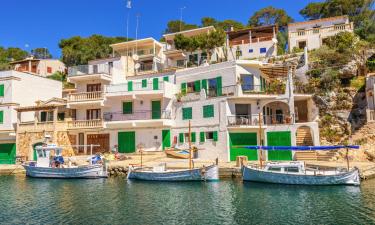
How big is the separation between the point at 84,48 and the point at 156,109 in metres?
36.6

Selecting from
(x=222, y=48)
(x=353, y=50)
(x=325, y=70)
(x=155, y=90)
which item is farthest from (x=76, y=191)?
(x=222, y=48)

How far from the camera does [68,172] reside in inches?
1182

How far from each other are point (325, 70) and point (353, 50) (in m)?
4.92

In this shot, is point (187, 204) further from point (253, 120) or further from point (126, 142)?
point (126, 142)

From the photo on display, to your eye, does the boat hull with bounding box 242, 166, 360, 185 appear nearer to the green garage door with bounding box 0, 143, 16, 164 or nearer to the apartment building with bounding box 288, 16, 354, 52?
the apartment building with bounding box 288, 16, 354, 52

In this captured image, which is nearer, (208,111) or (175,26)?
(208,111)

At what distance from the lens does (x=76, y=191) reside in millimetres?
23359

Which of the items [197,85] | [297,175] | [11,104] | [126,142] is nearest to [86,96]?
[126,142]

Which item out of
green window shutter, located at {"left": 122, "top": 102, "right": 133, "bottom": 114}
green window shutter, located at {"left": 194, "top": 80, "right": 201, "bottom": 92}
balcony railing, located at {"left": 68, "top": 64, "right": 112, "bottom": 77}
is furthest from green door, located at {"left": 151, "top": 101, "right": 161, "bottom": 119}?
balcony railing, located at {"left": 68, "top": 64, "right": 112, "bottom": 77}

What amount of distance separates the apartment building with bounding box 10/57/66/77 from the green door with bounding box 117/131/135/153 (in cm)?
3623

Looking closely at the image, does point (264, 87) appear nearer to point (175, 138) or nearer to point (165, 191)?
point (175, 138)

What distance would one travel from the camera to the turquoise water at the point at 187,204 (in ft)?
50.0

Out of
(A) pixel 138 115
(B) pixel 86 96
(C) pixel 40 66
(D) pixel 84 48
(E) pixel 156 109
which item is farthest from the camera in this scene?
(C) pixel 40 66

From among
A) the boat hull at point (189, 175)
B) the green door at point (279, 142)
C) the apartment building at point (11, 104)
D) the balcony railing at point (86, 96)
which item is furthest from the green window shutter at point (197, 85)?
the apartment building at point (11, 104)
